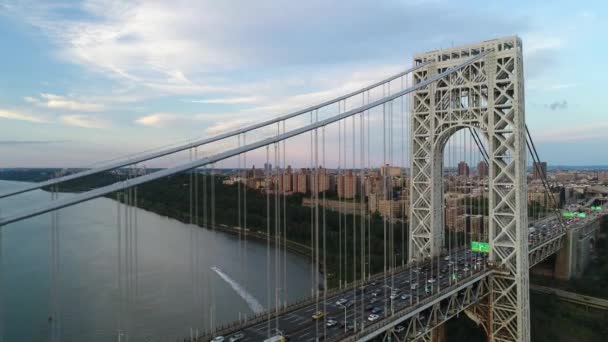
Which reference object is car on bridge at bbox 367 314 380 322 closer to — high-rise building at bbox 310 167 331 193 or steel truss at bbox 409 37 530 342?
high-rise building at bbox 310 167 331 193

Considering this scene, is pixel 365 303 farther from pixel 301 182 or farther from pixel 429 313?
pixel 301 182

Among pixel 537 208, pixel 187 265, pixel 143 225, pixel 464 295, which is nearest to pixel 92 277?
pixel 187 265

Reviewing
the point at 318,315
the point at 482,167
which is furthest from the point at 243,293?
the point at 482,167

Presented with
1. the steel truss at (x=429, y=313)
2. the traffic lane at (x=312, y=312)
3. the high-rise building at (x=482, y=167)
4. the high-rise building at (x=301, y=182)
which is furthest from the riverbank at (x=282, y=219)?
the traffic lane at (x=312, y=312)

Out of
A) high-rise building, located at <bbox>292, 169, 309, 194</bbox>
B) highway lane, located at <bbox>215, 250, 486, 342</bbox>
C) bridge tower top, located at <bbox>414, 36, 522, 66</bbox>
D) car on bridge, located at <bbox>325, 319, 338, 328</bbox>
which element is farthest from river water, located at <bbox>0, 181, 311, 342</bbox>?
high-rise building, located at <bbox>292, 169, 309, 194</bbox>

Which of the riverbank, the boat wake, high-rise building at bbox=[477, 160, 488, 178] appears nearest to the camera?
the boat wake

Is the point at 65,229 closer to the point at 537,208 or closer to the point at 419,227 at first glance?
the point at 419,227

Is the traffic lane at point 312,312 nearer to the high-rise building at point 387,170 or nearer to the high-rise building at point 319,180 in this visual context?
the high-rise building at point 319,180
